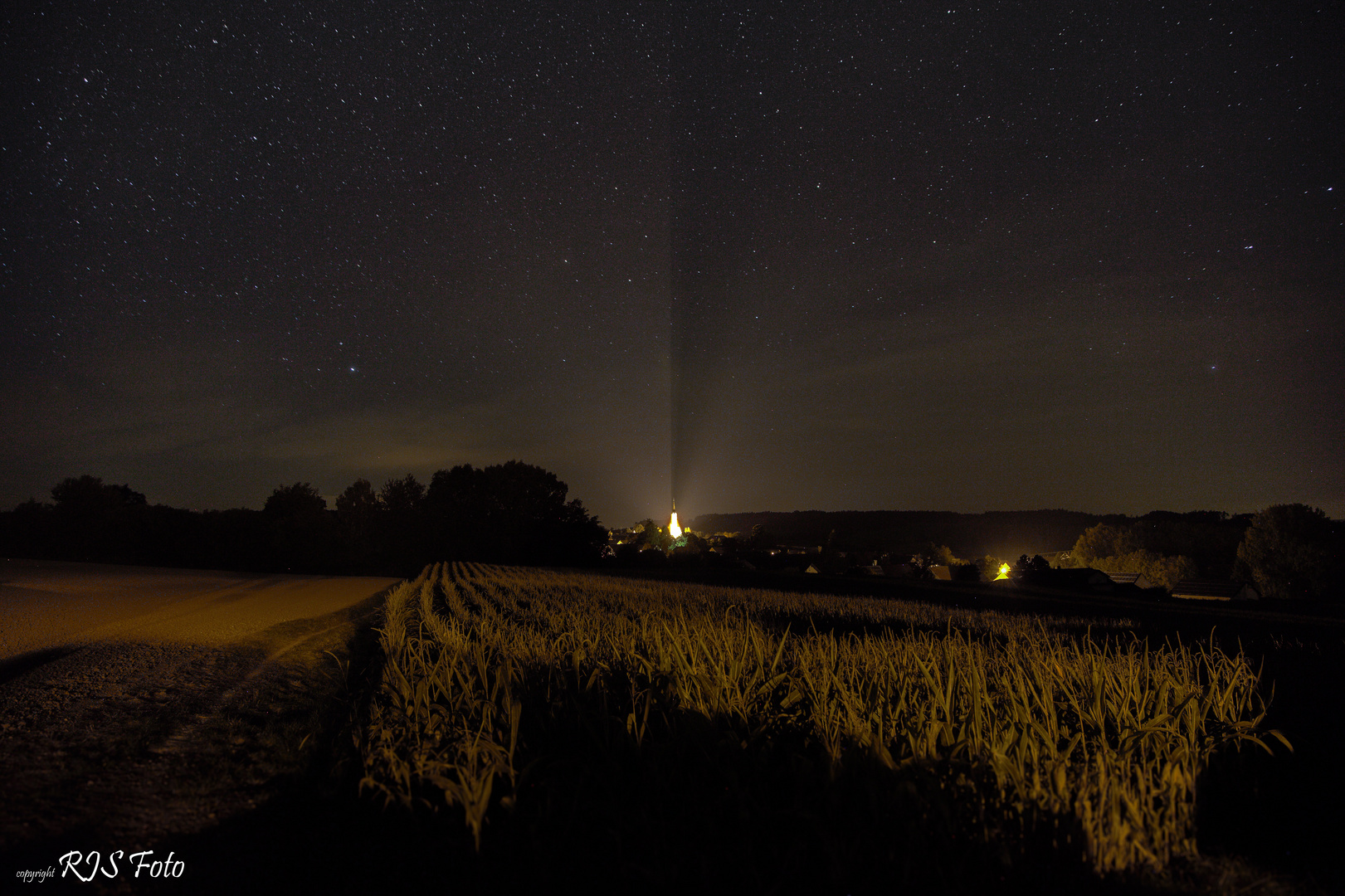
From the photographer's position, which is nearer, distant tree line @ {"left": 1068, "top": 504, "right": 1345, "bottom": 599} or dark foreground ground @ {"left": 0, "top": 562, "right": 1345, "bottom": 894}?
dark foreground ground @ {"left": 0, "top": 562, "right": 1345, "bottom": 894}

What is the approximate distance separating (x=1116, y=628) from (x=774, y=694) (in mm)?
11638

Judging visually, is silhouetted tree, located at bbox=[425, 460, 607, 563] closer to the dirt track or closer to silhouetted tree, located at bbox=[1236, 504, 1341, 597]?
the dirt track

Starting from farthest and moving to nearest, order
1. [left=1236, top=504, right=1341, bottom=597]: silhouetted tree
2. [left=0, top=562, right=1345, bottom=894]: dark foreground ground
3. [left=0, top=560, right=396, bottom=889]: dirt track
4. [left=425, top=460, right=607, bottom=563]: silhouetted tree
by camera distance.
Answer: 1. [left=425, top=460, right=607, bottom=563]: silhouetted tree
2. [left=1236, top=504, right=1341, bottom=597]: silhouetted tree
3. [left=0, top=560, right=396, bottom=889]: dirt track
4. [left=0, top=562, right=1345, bottom=894]: dark foreground ground

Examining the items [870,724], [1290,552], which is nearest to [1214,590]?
[1290,552]

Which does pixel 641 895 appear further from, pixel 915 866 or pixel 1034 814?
pixel 1034 814

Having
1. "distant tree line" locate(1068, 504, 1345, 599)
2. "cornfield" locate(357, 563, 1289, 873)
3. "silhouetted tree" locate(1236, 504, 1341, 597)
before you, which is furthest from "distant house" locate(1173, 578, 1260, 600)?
"cornfield" locate(357, 563, 1289, 873)

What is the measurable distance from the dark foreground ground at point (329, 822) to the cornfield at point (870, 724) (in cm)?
19

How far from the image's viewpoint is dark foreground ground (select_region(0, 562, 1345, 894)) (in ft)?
10.2

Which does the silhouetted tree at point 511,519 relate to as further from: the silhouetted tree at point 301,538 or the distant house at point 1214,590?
the distant house at point 1214,590

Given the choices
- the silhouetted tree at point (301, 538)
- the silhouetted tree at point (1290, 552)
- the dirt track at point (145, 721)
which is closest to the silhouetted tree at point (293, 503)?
the silhouetted tree at point (301, 538)

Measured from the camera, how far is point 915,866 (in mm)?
2990

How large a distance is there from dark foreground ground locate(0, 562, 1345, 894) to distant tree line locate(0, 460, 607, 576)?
60.7 metres

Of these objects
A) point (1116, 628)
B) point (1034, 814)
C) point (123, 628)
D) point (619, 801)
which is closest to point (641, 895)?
point (619, 801)

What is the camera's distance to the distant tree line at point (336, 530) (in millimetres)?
68188
